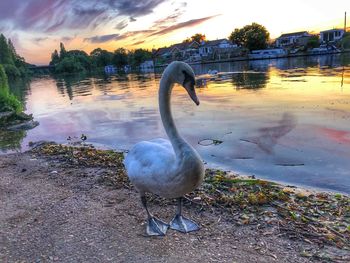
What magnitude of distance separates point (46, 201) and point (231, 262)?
406 cm

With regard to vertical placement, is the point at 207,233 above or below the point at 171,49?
below

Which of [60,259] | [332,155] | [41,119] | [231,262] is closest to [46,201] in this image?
[60,259]

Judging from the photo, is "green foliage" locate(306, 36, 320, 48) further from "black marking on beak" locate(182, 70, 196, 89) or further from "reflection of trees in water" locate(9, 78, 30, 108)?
"black marking on beak" locate(182, 70, 196, 89)

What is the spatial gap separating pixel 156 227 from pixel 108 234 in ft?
2.51

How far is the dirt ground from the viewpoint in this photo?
4477 mm

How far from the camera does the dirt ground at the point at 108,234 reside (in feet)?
14.7

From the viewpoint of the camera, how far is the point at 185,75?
4238mm

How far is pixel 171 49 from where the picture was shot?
13075cm

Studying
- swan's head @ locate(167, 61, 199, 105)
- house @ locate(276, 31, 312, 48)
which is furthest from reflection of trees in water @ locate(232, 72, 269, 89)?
house @ locate(276, 31, 312, 48)

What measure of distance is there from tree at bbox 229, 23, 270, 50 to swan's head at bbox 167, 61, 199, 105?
11978 centimetres

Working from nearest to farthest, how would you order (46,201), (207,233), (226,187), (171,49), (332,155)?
(207,233) < (46,201) < (226,187) < (332,155) < (171,49)

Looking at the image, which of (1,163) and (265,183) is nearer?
(265,183)

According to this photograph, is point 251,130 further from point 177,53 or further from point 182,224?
point 177,53

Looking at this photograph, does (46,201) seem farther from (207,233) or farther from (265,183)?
(265,183)
